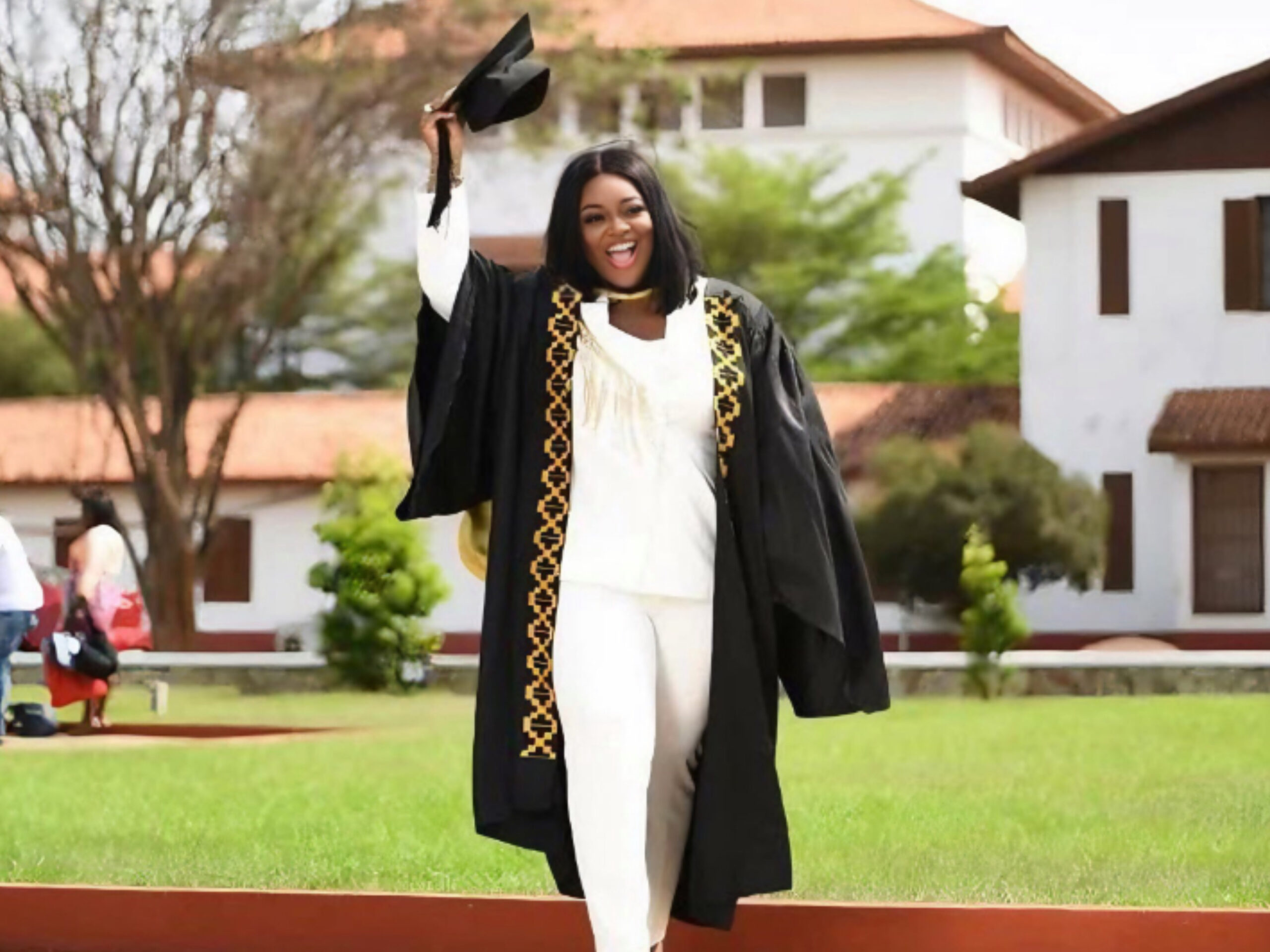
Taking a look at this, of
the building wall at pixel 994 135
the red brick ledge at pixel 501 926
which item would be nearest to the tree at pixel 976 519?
the building wall at pixel 994 135

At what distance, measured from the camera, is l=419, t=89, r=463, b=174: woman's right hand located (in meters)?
5.01

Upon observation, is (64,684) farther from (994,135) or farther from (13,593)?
(994,135)

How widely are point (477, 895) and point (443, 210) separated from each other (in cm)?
178

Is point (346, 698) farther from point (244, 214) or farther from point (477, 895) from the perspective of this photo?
point (477, 895)

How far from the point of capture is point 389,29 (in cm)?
3002

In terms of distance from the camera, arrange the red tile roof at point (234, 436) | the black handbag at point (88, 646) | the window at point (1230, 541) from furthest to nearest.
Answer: the red tile roof at point (234, 436) → the window at point (1230, 541) → the black handbag at point (88, 646)

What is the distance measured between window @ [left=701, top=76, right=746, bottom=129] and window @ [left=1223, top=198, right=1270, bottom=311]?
7307 millimetres

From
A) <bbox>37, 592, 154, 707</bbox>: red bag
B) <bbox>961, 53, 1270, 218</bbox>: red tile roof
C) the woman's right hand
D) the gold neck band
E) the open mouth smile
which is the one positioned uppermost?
<bbox>961, 53, 1270, 218</bbox>: red tile roof

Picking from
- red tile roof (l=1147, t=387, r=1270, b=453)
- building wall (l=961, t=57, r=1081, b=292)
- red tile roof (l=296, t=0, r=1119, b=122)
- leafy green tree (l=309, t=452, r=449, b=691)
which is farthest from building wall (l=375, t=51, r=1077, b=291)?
leafy green tree (l=309, t=452, r=449, b=691)

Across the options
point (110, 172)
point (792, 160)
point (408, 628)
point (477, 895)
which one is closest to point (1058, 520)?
point (408, 628)

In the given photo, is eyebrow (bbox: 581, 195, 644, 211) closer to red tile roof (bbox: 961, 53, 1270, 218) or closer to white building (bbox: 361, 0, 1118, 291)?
red tile roof (bbox: 961, 53, 1270, 218)

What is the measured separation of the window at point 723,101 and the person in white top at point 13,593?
18.6 metres

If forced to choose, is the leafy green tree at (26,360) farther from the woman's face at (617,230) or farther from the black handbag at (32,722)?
the woman's face at (617,230)

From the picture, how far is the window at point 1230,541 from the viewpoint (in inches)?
941
